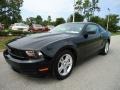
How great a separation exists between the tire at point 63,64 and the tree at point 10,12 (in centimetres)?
3571

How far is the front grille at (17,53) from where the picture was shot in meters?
3.25

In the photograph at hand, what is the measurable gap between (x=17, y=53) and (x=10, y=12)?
38.2 meters

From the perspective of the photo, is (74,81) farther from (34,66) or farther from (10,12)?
(10,12)

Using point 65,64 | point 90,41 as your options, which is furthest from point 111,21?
point 65,64

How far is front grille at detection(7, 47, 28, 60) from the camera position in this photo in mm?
3252

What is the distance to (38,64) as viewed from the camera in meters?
3.13

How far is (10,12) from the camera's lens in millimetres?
38875

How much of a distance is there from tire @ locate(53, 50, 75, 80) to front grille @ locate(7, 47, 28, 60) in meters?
0.68

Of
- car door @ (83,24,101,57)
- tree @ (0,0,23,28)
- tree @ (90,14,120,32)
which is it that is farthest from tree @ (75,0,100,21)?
car door @ (83,24,101,57)

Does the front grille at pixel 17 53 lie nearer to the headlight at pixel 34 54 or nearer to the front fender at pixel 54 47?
the headlight at pixel 34 54

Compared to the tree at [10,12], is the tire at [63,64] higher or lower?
lower

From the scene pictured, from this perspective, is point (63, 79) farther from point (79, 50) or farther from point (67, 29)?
point (67, 29)

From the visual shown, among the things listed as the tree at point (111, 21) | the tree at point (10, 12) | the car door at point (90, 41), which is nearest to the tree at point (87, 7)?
the tree at point (111, 21)

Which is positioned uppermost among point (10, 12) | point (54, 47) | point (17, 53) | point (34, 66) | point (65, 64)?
point (10, 12)
